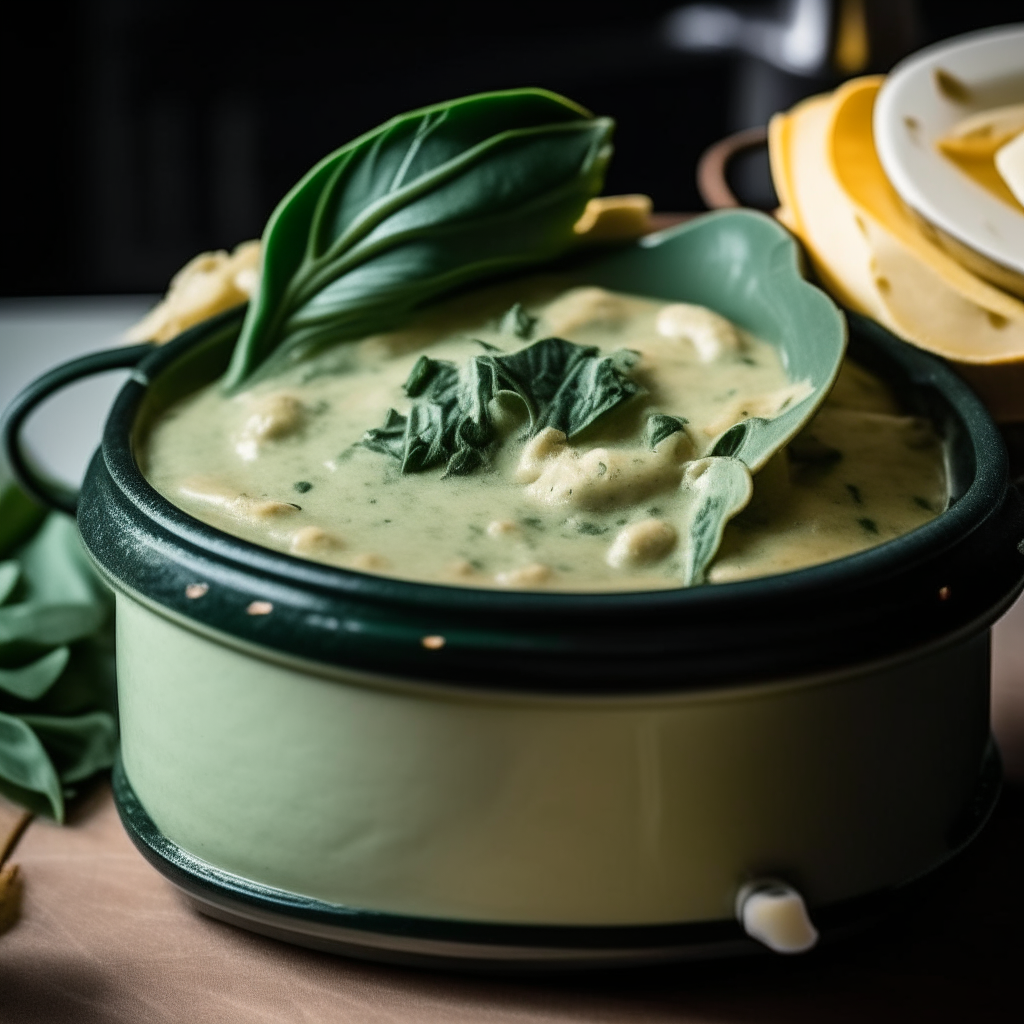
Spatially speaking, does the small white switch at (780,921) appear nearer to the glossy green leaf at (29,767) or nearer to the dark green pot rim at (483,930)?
the dark green pot rim at (483,930)

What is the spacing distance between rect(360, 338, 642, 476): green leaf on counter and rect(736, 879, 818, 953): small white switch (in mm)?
322

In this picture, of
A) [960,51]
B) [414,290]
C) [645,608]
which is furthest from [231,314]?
[960,51]

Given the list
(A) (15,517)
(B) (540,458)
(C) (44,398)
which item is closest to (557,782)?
(B) (540,458)

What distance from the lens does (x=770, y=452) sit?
911 millimetres

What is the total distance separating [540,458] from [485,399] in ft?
0.20

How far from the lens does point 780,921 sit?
803 mm

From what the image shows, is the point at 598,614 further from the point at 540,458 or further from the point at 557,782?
the point at 540,458

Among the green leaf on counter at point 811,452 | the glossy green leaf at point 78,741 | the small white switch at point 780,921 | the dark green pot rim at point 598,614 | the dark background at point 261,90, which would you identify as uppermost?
the dark green pot rim at point 598,614

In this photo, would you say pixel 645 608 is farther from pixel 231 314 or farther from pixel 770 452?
pixel 231 314

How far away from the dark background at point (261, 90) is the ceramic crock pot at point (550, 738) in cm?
184

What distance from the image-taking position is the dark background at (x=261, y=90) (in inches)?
101

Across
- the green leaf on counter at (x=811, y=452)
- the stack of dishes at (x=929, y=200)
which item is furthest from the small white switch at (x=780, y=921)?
the stack of dishes at (x=929, y=200)

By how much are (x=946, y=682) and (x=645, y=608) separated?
21 cm

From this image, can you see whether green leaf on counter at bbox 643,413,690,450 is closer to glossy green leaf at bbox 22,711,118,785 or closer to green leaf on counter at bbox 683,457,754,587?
green leaf on counter at bbox 683,457,754,587
